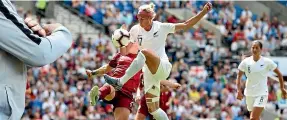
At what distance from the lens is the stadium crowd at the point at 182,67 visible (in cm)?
1986

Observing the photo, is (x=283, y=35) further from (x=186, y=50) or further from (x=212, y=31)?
(x=186, y=50)

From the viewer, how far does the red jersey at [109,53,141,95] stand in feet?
32.1

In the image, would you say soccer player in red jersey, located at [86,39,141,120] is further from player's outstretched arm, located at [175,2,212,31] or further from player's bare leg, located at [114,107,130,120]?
player's outstretched arm, located at [175,2,212,31]

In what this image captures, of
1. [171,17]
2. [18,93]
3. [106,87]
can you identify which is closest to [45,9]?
[171,17]

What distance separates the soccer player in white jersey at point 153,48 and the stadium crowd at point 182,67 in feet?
27.8

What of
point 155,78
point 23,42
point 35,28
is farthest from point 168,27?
point 23,42

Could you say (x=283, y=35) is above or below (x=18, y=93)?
below

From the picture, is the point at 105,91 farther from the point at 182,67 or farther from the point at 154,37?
the point at 182,67

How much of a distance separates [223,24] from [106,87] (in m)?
20.3

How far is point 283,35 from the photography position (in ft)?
97.0

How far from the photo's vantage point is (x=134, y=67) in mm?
9367

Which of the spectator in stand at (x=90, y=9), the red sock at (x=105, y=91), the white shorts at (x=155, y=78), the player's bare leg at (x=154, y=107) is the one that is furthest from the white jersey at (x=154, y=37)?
the spectator in stand at (x=90, y=9)

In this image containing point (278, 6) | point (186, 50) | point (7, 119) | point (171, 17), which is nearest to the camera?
point (7, 119)

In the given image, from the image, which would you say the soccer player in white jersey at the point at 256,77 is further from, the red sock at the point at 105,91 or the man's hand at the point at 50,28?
the man's hand at the point at 50,28
